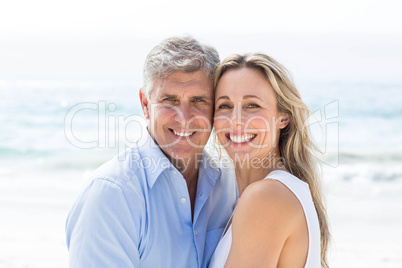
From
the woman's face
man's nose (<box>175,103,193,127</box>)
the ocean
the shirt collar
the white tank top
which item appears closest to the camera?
the white tank top

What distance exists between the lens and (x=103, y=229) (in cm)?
240

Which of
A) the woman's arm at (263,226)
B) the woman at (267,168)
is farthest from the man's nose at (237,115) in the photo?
the woman's arm at (263,226)

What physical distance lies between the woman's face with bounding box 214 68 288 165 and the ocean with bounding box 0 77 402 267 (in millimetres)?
441

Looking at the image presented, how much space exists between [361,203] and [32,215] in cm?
601

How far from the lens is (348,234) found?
7398 millimetres

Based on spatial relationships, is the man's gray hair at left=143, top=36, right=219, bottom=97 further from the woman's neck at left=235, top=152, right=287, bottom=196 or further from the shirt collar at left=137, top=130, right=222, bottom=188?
the woman's neck at left=235, top=152, right=287, bottom=196

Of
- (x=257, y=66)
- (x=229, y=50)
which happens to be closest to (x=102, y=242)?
(x=257, y=66)

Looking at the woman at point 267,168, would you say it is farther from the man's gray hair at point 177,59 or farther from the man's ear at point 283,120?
the man's gray hair at point 177,59

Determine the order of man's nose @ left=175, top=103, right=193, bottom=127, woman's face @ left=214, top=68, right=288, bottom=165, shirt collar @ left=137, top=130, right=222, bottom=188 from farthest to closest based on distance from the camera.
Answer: man's nose @ left=175, top=103, right=193, bottom=127 → woman's face @ left=214, top=68, right=288, bottom=165 → shirt collar @ left=137, top=130, right=222, bottom=188

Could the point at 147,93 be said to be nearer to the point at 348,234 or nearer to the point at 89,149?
the point at 348,234

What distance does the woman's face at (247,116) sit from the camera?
9.12 feet

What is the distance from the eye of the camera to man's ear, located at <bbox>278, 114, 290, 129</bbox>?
2906 millimetres

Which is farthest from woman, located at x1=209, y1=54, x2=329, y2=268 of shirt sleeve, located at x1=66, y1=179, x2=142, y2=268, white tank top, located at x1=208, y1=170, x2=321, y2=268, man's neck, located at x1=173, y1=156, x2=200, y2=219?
shirt sleeve, located at x1=66, y1=179, x2=142, y2=268

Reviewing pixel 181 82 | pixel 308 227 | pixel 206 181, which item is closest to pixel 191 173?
pixel 206 181
